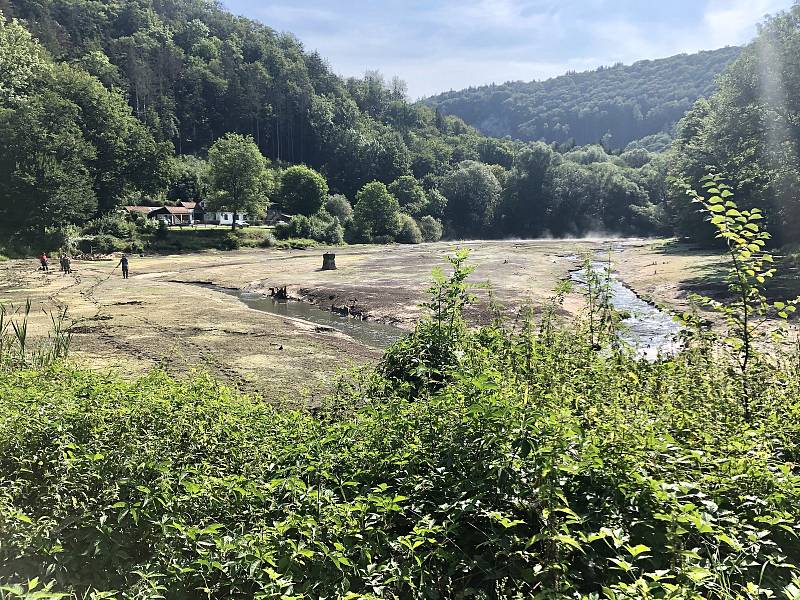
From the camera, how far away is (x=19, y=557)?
3961mm

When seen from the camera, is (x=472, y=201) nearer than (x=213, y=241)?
No

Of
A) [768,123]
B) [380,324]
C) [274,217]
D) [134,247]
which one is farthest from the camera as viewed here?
[274,217]

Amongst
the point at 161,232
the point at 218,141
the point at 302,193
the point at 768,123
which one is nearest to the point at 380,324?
the point at 768,123

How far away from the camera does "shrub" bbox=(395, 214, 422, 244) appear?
107 metres

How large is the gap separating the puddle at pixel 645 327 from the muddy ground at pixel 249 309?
4.38 feet

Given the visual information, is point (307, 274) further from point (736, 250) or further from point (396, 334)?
point (736, 250)

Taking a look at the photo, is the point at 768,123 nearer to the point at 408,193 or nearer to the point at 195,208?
the point at 195,208

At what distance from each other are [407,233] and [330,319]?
8370 centimetres

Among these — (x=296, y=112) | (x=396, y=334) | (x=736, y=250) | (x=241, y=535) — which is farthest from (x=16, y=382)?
(x=296, y=112)

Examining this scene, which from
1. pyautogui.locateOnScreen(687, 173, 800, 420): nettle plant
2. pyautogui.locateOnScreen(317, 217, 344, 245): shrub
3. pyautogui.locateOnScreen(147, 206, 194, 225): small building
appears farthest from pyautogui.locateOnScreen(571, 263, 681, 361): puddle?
pyautogui.locateOnScreen(147, 206, 194, 225): small building

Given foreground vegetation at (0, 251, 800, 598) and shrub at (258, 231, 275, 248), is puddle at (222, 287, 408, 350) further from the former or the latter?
shrub at (258, 231, 275, 248)

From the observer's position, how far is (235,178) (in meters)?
82.8

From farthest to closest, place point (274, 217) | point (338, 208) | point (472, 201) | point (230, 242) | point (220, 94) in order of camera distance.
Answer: point (220, 94) → point (472, 201) → point (338, 208) → point (274, 217) → point (230, 242)

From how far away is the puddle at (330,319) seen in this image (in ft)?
68.7
